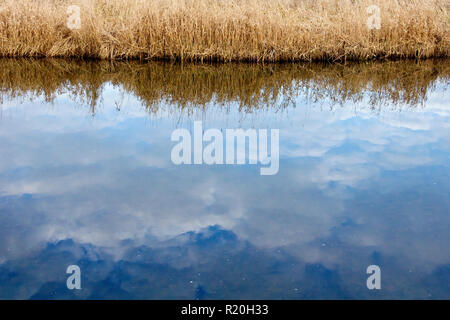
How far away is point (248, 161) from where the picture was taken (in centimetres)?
546

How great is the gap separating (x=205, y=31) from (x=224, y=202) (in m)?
6.37

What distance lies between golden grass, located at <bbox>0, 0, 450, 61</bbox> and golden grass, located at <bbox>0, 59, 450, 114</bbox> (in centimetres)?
31

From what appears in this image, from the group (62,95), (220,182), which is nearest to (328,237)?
(220,182)

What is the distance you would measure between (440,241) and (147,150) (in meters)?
3.32

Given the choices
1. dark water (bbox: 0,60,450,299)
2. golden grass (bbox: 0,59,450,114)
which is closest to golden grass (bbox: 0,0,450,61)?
golden grass (bbox: 0,59,450,114)

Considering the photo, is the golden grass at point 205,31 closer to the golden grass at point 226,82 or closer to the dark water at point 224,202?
the golden grass at point 226,82

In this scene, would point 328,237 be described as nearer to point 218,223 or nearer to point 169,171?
point 218,223

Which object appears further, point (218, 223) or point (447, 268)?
point (218, 223)

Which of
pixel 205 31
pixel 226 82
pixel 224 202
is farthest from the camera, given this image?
pixel 205 31

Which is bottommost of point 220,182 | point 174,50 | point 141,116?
point 220,182

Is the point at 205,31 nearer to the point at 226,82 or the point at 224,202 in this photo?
the point at 226,82

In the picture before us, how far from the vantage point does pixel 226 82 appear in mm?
8945

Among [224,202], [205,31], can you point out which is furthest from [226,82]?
[224,202]
